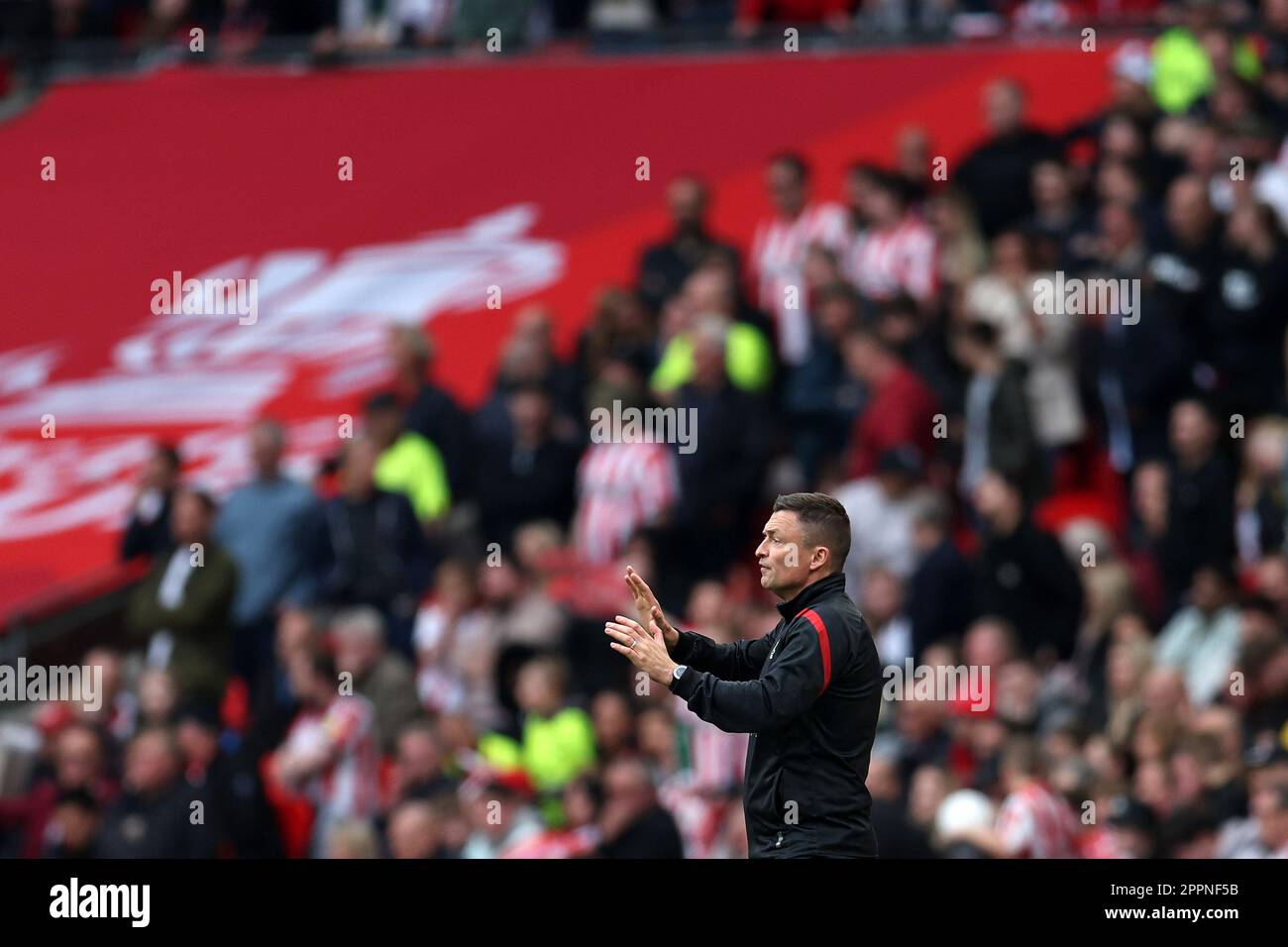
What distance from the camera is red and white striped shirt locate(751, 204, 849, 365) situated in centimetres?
1507

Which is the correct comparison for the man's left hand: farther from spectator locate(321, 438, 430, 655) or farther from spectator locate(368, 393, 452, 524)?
spectator locate(368, 393, 452, 524)

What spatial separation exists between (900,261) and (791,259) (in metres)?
0.76

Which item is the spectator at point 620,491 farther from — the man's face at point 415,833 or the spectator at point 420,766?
the man's face at point 415,833

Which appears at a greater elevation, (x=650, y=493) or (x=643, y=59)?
(x=643, y=59)

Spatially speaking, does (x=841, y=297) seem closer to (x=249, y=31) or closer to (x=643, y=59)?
(x=643, y=59)

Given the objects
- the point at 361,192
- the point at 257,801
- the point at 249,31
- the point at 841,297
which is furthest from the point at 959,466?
the point at 249,31

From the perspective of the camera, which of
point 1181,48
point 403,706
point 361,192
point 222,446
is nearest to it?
point 403,706

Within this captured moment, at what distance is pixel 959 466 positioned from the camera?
47.0 ft

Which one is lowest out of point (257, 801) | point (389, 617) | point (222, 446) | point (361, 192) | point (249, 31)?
point (257, 801)

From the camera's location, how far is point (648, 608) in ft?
25.1

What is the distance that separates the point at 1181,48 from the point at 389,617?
5.63 meters

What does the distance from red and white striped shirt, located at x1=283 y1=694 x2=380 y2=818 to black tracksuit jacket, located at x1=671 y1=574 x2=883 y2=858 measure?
611 centimetres

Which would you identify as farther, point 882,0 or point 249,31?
point 249,31

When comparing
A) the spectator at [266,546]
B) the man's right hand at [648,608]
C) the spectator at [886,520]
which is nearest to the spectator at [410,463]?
the spectator at [266,546]
